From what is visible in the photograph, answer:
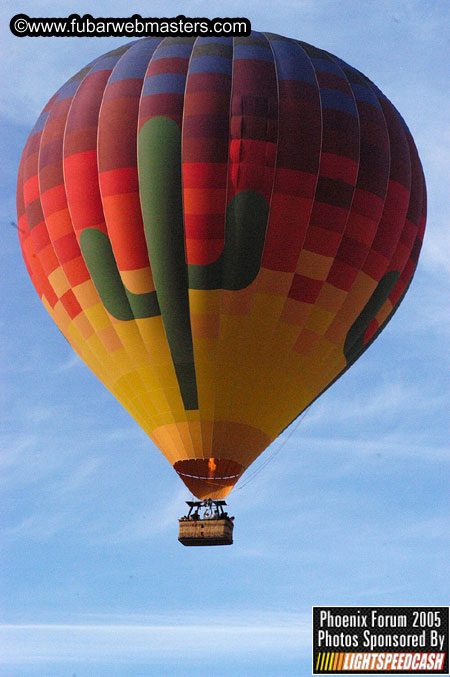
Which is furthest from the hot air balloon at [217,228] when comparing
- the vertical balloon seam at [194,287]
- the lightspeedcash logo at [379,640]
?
the lightspeedcash logo at [379,640]

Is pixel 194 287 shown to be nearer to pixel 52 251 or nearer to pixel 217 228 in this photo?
pixel 217 228

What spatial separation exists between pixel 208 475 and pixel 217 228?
471cm

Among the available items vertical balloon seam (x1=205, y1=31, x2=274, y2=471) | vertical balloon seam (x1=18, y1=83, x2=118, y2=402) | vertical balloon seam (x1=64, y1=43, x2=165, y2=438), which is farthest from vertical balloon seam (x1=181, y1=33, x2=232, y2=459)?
vertical balloon seam (x1=18, y1=83, x2=118, y2=402)

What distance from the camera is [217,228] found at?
31.0 meters

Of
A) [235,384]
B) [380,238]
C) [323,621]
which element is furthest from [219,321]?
[323,621]

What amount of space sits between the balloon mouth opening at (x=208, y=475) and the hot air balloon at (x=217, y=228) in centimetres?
3

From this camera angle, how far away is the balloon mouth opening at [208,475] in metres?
31.9

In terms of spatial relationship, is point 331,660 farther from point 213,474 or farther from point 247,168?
point 247,168

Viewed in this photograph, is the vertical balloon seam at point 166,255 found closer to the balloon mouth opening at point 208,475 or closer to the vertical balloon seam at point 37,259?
the balloon mouth opening at point 208,475

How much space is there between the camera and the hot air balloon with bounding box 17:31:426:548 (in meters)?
31.1

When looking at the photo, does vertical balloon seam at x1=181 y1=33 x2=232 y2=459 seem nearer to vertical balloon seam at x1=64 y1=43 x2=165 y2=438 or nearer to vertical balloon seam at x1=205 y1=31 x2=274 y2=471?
vertical balloon seam at x1=205 y1=31 x2=274 y2=471

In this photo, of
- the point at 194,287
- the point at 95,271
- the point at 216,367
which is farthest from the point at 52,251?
the point at 216,367

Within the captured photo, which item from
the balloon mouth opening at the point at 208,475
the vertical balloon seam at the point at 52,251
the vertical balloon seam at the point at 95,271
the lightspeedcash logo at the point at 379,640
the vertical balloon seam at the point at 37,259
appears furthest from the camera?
the vertical balloon seam at the point at 37,259

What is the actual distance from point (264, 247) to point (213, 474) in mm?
4423
